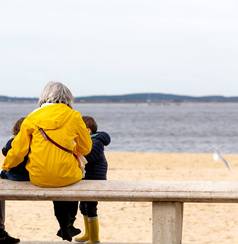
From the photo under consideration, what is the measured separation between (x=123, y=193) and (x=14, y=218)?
5.27m

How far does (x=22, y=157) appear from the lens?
512 centimetres

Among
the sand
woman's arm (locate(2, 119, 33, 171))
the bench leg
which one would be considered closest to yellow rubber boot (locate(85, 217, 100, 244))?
the bench leg

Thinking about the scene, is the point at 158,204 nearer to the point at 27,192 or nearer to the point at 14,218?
the point at 27,192

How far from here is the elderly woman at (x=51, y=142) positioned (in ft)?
16.6

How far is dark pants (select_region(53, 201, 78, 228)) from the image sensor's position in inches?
222

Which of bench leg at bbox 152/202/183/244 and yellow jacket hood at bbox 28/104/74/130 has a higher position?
yellow jacket hood at bbox 28/104/74/130

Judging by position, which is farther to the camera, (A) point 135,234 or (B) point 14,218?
(B) point 14,218

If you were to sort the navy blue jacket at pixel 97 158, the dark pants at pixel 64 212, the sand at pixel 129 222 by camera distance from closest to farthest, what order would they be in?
the dark pants at pixel 64 212 → the navy blue jacket at pixel 97 158 → the sand at pixel 129 222

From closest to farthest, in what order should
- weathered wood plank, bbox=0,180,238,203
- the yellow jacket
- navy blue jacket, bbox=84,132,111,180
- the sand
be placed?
weathered wood plank, bbox=0,180,238,203 < the yellow jacket < navy blue jacket, bbox=84,132,111,180 < the sand

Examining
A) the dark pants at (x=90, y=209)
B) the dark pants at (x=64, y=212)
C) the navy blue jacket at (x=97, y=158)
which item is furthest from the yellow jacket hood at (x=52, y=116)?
the dark pants at (x=90, y=209)

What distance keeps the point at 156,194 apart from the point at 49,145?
0.81 metres

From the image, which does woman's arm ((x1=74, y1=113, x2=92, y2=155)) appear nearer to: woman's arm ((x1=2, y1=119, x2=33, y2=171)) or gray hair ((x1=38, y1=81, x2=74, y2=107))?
gray hair ((x1=38, y1=81, x2=74, y2=107))

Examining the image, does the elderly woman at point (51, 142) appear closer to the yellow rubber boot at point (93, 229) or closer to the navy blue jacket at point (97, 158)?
the navy blue jacket at point (97, 158)

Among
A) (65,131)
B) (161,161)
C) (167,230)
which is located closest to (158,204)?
(167,230)
